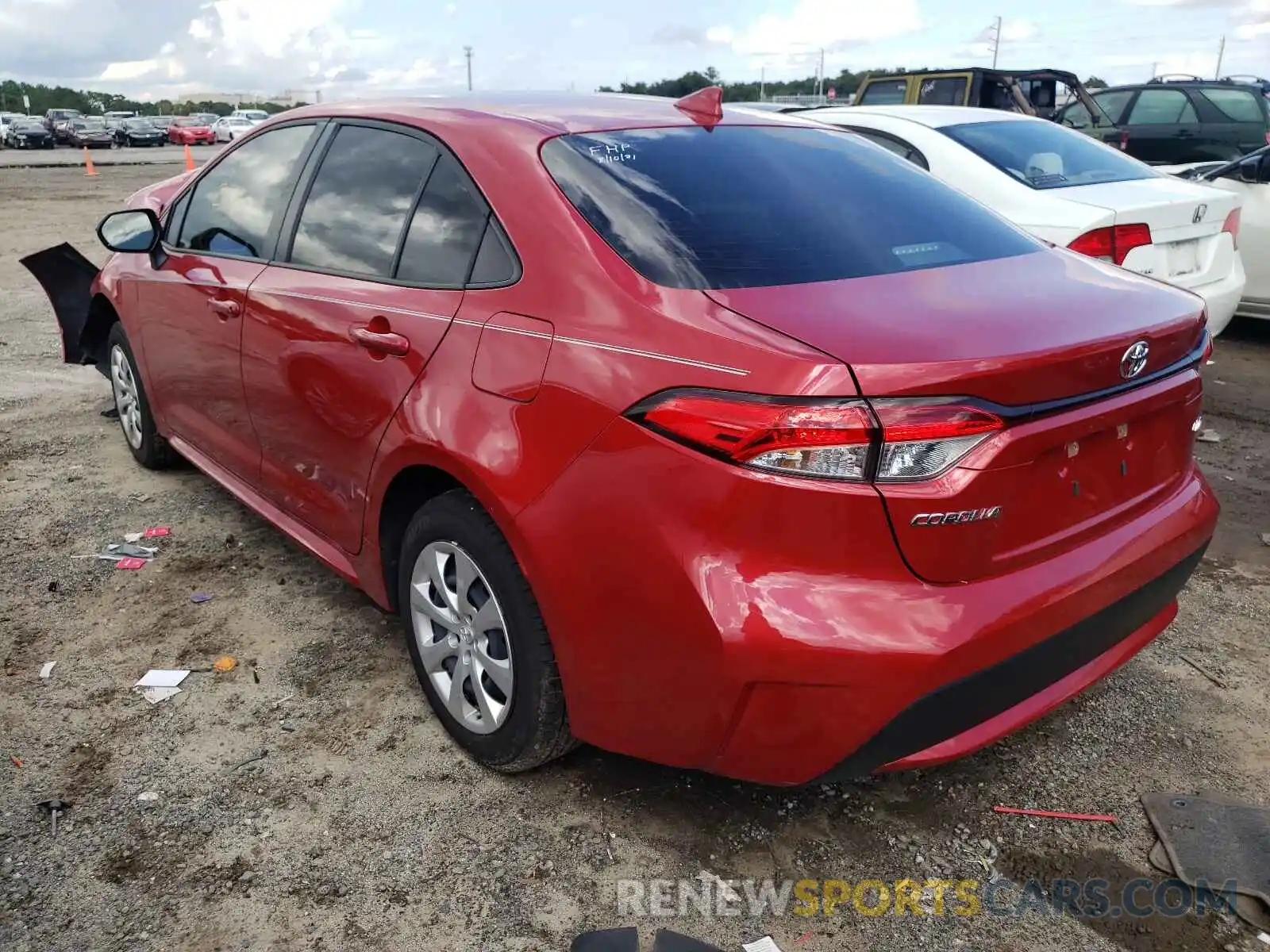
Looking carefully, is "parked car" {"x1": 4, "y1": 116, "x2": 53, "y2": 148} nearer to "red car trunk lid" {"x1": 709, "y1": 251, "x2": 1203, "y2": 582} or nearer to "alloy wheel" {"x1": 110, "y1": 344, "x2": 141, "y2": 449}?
"alloy wheel" {"x1": 110, "y1": 344, "x2": 141, "y2": 449}

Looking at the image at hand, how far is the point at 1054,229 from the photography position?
4.99 metres

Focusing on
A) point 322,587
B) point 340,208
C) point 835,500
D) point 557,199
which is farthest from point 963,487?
point 322,587

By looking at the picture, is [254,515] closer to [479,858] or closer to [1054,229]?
[479,858]

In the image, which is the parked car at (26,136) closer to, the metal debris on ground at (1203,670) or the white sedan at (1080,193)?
the white sedan at (1080,193)

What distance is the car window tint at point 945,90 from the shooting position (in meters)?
10.6

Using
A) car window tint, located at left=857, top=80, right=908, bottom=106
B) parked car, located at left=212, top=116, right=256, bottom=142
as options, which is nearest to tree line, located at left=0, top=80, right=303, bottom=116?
parked car, located at left=212, top=116, right=256, bottom=142

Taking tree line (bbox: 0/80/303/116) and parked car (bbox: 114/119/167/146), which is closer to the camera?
parked car (bbox: 114/119/167/146)

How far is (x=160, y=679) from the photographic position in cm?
314

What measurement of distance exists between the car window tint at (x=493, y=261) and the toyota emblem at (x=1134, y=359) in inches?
53.2

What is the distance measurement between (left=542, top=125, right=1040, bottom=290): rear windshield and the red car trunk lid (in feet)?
0.40

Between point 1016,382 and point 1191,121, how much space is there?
10.2 metres

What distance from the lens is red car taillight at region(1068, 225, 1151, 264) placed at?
195 inches

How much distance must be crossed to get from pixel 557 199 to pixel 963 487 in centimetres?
115

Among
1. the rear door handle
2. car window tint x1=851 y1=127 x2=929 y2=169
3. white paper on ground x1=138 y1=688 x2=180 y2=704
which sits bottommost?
A: white paper on ground x1=138 y1=688 x2=180 y2=704
